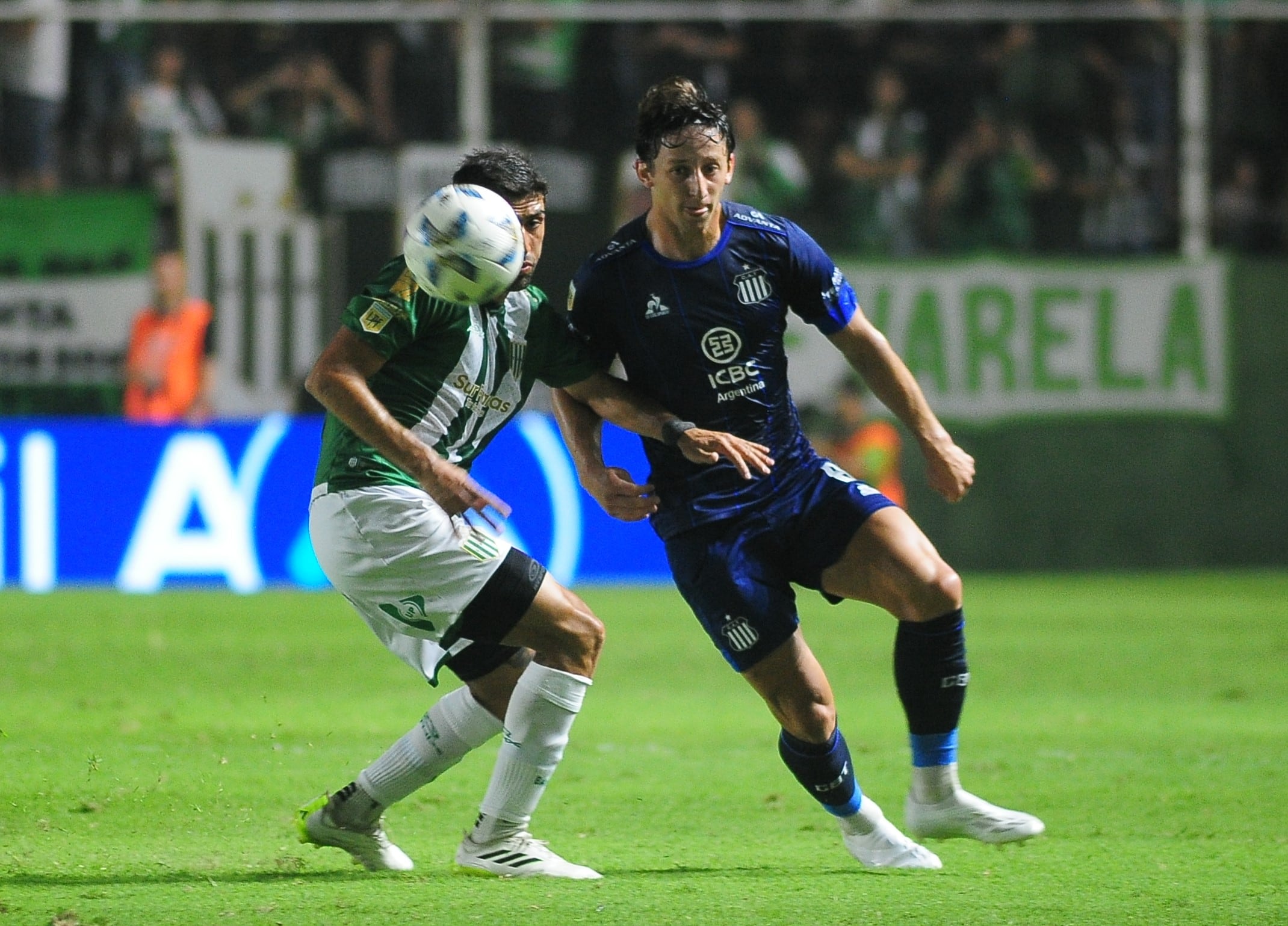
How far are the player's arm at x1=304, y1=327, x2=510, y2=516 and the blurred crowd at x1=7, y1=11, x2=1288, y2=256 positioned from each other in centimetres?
1019

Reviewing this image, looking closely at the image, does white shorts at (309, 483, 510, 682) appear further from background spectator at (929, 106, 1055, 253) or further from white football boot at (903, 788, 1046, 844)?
background spectator at (929, 106, 1055, 253)

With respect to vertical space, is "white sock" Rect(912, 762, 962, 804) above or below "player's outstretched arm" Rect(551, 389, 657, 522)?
below

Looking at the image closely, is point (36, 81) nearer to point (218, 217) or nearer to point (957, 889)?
point (218, 217)

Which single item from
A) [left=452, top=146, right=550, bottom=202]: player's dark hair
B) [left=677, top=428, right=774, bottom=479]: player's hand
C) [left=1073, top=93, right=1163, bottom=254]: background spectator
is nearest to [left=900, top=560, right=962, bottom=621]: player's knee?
[left=677, top=428, right=774, bottom=479]: player's hand

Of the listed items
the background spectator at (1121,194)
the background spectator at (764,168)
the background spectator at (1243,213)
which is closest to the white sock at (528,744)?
the background spectator at (764,168)

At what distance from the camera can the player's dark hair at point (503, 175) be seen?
555cm

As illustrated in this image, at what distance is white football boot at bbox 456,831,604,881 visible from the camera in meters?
5.46

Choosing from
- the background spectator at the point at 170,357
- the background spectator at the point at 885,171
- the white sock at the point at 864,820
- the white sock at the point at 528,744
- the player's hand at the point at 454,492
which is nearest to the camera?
the player's hand at the point at 454,492

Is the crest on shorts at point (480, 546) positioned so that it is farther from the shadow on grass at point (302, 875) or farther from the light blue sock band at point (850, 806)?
the light blue sock band at point (850, 806)

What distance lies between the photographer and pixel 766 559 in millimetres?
5812

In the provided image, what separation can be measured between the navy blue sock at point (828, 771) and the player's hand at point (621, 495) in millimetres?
815

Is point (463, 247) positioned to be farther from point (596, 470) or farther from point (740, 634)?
point (740, 634)

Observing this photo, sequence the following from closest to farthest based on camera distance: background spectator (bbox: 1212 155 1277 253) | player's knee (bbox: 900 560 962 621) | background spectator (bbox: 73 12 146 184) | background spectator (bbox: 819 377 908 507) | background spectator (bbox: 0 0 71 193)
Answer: player's knee (bbox: 900 560 962 621), background spectator (bbox: 0 0 71 193), background spectator (bbox: 73 12 146 184), background spectator (bbox: 819 377 908 507), background spectator (bbox: 1212 155 1277 253)

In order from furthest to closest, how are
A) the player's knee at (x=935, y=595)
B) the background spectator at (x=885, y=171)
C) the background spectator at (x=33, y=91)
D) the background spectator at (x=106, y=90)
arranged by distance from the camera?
the background spectator at (x=885, y=171)
the background spectator at (x=106, y=90)
the background spectator at (x=33, y=91)
the player's knee at (x=935, y=595)
